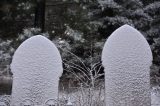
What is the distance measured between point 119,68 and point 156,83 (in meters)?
3.44

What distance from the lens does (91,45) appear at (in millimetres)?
7520

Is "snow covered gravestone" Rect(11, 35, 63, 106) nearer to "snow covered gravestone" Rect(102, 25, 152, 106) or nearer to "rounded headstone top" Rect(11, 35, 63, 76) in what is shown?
"rounded headstone top" Rect(11, 35, 63, 76)

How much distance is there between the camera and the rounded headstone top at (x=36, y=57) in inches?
151

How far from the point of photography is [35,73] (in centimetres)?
379

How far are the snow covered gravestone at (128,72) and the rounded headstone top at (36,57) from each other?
63cm

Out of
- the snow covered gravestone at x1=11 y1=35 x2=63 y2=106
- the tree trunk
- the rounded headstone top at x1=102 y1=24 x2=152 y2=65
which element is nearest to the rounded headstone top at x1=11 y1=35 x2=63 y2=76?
the snow covered gravestone at x1=11 y1=35 x2=63 y2=106

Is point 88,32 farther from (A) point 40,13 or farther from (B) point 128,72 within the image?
(B) point 128,72

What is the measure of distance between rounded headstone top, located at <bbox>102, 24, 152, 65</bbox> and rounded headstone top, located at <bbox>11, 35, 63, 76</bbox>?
24.2 inches

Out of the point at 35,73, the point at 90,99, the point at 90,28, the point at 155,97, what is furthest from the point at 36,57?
the point at 90,28

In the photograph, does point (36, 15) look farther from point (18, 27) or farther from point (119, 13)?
point (119, 13)

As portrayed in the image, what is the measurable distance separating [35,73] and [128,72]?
3.38ft

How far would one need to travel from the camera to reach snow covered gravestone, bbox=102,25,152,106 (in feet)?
11.6

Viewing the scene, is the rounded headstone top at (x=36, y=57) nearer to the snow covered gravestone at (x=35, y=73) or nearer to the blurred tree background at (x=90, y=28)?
the snow covered gravestone at (x=35, y=73)

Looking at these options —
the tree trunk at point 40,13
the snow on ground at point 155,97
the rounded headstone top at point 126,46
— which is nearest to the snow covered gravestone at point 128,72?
the rounded headstone top at point 126,46
